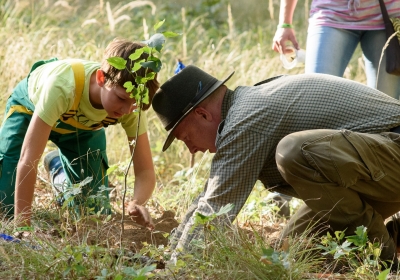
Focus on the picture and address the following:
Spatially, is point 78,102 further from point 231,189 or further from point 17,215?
point 231,189

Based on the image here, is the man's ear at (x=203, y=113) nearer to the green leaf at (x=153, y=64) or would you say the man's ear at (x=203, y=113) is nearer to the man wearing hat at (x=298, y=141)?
the man wearing hat at (x=298, y=141)

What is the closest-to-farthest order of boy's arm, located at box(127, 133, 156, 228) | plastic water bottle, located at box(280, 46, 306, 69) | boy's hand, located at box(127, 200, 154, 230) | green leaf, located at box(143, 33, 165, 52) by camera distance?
green leaf, located at box(143, 33, 165, 52) → boy's hand, located at box(127, 200, 154, 230) → boy's arm, located at box(127, 133, 156, 228) → plastic water bottle, located at box(280, 46, 306, 69)

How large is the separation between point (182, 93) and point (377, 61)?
1.53 metres

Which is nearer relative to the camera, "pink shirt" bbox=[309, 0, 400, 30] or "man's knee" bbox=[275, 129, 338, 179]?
"man's knee" bbox=[275, 129, 338, 179]

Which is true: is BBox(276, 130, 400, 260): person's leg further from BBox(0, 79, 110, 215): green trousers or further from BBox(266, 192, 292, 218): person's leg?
BBox(0, 79, 110, 215): green trousers

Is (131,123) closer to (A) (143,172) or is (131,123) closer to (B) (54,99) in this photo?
(A) (143,172)

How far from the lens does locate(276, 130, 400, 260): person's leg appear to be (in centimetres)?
308

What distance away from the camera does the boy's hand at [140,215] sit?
11.7ft

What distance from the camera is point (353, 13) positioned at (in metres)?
4.15

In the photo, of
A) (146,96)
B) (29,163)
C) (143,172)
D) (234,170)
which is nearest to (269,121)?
(234,170)

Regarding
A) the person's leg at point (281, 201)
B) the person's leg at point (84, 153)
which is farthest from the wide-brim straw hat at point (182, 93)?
the person's leg at point (281, 201)

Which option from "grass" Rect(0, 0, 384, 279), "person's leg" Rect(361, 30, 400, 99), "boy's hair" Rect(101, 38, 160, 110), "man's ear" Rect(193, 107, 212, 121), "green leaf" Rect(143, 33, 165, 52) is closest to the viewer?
"grass" Rect(0, 0, 384, 279)

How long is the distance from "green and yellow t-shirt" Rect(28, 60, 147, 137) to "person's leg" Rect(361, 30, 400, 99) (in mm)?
1492

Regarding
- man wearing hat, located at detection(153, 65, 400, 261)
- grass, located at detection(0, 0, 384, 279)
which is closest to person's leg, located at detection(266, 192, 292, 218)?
grass, located at detection(0, 0, 384, 279)
